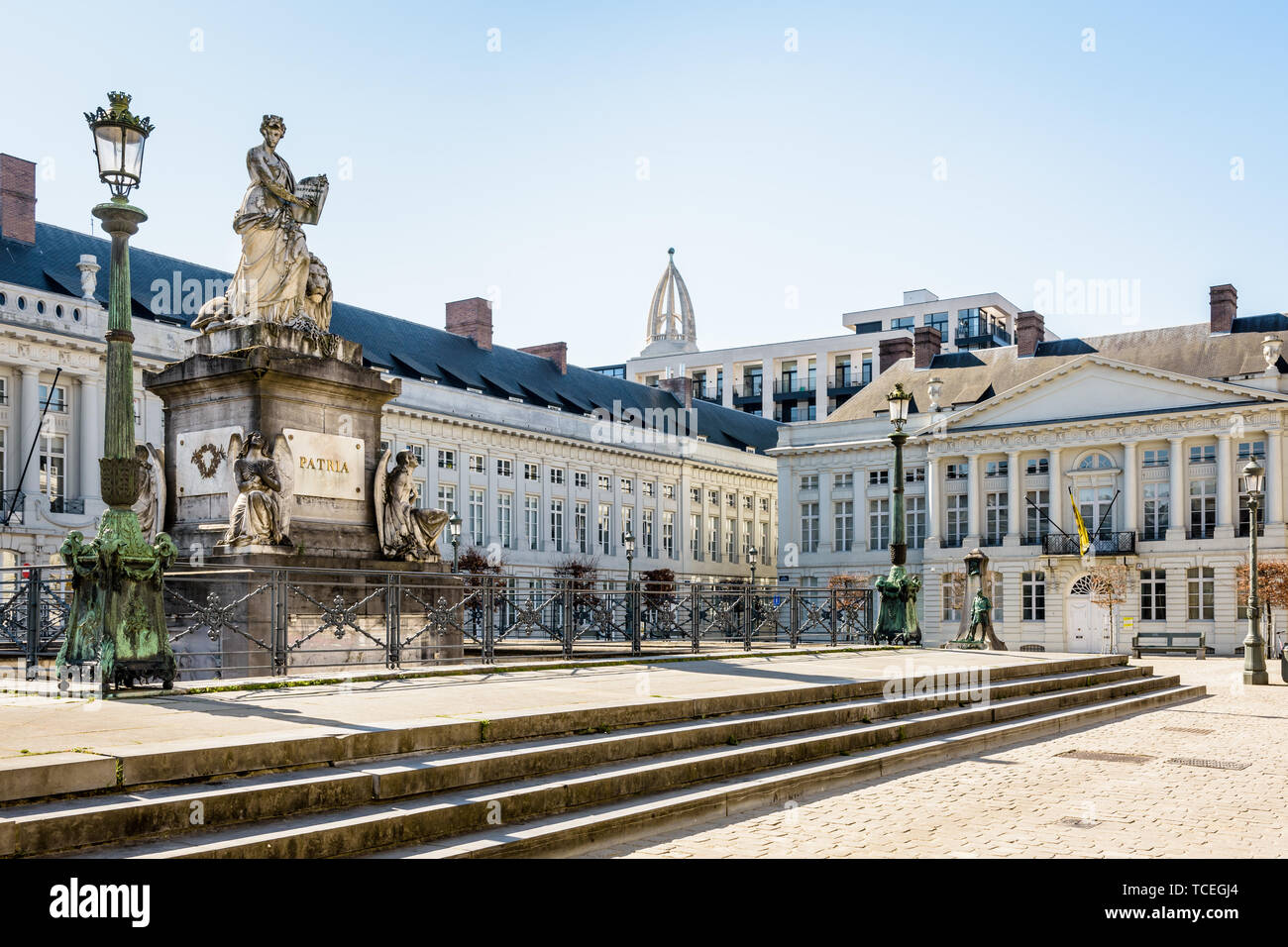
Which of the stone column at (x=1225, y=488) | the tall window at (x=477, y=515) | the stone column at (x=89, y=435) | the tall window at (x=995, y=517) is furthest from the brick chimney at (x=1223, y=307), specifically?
the stone column at (x=89, y=435)

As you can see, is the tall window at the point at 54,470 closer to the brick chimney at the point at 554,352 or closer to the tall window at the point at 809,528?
the brick chimney at the point at 554,352

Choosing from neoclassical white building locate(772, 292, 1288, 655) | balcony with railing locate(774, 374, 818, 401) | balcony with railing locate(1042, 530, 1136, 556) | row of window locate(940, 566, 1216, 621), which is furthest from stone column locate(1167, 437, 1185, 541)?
balcony with railing locate(774, 374, 818, 401)

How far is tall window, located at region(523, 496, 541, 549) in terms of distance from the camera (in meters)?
69.9

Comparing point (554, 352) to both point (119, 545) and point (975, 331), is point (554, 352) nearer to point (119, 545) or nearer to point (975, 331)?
point (975, 331)

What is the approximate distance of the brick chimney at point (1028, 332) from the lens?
69688 millimetres

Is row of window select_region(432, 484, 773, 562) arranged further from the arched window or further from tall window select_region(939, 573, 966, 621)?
the arched window

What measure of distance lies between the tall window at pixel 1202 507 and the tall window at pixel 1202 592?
1693mm

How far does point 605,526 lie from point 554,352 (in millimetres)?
10621

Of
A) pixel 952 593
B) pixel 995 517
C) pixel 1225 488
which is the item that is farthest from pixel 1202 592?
pixel 952 593

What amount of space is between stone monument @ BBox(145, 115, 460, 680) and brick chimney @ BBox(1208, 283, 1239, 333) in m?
57.3
